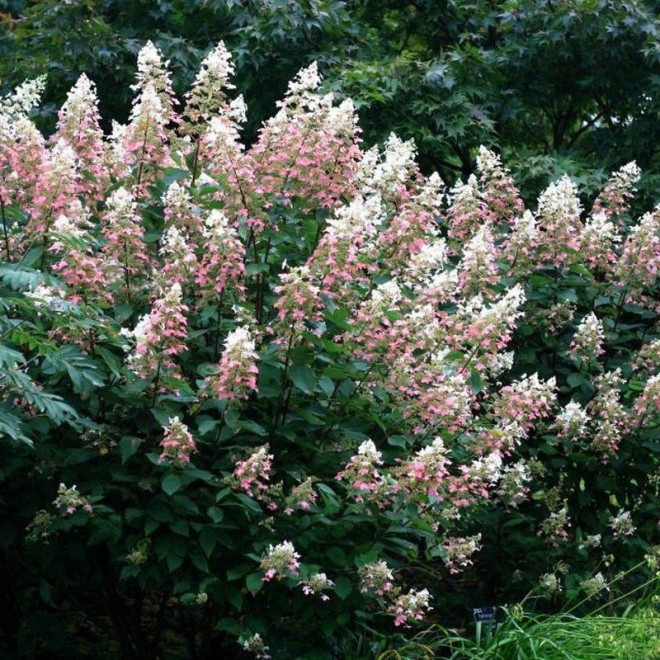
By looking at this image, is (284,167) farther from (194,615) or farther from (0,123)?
(194,615)

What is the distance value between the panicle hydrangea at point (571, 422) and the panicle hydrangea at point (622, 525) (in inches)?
18.9

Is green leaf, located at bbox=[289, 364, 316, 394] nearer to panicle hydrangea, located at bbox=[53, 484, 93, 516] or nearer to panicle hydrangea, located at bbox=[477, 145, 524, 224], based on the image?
panicle hydrangea, located at bbox=[53, 484, 93, 516]

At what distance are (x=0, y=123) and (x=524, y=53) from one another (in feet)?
15.9

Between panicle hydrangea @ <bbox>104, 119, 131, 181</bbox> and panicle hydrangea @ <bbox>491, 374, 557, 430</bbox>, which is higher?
panicle hydrangea @ <bbox>104, 119, 131, 181</bbox>

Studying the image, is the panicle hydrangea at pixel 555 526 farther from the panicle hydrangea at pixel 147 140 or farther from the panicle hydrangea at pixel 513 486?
the panicle hydrangea at pixel 147 140

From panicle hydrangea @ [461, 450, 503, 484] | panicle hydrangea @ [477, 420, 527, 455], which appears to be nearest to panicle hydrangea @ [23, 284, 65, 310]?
panicle hydrangea @ [461, 450, 503, 484]

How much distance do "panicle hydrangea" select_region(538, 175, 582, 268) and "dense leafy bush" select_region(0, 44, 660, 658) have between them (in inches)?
20.2

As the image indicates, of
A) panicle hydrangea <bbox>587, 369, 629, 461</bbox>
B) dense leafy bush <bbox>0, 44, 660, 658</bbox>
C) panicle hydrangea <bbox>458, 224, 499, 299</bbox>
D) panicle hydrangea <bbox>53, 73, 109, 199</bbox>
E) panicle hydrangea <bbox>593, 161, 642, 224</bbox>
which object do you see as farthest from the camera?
panicle hydrangea <bbox>593, 161, 642, 224</bbox>

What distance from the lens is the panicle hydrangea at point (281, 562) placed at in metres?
4.38

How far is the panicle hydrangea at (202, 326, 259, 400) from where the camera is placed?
14.0 feet

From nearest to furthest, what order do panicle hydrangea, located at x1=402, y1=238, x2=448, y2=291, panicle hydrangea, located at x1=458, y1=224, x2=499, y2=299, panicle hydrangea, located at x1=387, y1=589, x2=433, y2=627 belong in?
1. panicle hydrangea, located at x1=387, y1=589, x2=433, y2=627
2. panicle hydrangea, located at x1=402, y1=238, x2=448, y2=291
3. panicle hydrangea, located at x1=458, y1=224, x2=499, y2=299

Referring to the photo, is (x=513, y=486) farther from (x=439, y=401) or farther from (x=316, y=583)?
(x=316, y=583)

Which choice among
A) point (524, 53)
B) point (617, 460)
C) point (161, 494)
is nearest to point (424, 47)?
point (524, 53)

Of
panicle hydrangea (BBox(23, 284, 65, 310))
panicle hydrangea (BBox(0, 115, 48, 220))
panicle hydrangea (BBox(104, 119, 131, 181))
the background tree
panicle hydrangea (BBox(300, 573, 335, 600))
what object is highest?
the background tree
